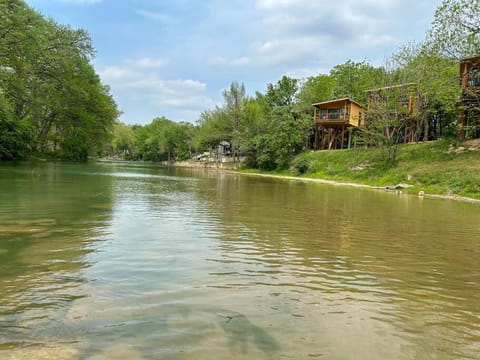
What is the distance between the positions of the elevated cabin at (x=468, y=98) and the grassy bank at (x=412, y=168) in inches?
68.8

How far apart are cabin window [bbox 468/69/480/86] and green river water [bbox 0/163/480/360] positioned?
1055 inches

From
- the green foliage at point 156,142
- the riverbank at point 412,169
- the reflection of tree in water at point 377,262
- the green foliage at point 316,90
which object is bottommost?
the reflection of tree in water at point 377,262

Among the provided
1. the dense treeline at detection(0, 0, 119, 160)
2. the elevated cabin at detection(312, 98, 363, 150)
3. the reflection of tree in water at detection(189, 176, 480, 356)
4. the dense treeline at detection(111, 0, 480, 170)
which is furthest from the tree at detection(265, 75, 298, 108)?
the reflection of tree in water at detection(189, 176, 480, 356)

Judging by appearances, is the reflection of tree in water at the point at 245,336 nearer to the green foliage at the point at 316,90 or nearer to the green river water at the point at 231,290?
the green river water at the point at 231,290

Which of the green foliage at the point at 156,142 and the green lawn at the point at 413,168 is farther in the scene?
the green foliage at the point at 156,142

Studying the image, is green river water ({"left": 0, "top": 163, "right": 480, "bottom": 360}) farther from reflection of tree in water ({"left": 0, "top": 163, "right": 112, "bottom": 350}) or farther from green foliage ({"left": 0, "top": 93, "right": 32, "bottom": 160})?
green foliage ({"left": 0, "top": 93, "right": 32, "bottom": 160})

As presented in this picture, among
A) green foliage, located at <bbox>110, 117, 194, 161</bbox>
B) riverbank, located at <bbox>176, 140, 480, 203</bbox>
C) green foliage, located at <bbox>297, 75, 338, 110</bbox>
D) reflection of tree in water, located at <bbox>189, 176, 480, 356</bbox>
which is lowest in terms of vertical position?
reflection of tree in water, located at <bbox>189, 176, 480, 356</bbox>

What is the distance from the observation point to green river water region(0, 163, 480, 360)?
3.73 m

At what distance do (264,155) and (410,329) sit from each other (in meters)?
52.7

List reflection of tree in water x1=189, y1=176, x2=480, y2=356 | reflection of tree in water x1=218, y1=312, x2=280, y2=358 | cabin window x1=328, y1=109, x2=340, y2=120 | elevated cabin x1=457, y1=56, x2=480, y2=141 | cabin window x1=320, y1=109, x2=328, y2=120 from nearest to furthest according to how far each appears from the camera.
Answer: reflection of tree in water x1=218, y1=312, x2=280, y2=358
reflection of tree in water x1=189, y1=176, x2=480, y2=356
elevated cabin x1=457, y1=56, x2=480, y2=141
cabin window x1=328, y1=109, x2=340, y2=120
cabin window x1=320, y1=109, x2=328, y2=120

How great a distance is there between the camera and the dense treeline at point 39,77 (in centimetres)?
2602

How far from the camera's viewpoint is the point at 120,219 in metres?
11.1

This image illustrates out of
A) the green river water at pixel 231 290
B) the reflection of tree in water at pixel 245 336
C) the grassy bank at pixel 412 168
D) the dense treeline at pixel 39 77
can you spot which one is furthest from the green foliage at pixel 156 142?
the reflection of tree in water at pixel 245 336

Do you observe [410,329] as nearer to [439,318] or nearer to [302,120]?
[439,318]
